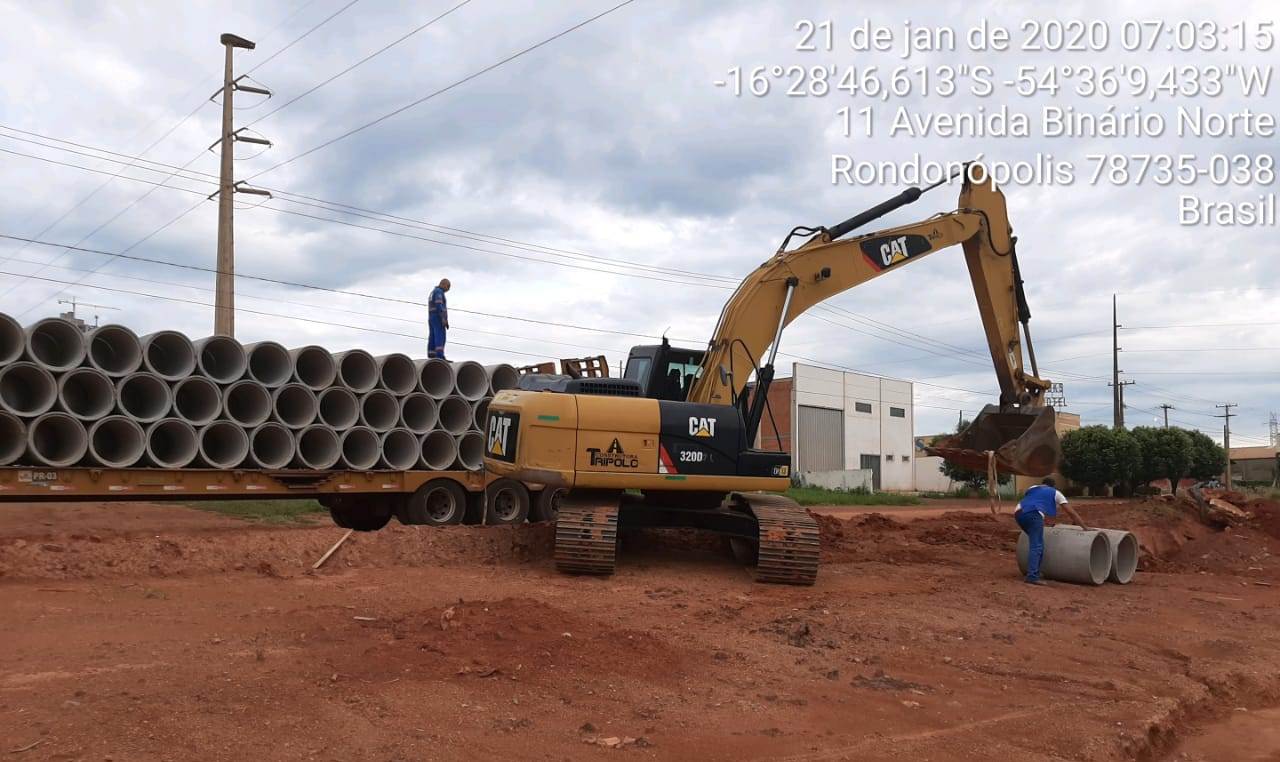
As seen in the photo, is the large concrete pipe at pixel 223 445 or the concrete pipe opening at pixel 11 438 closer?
the concrete pipe opening at pixel 11 438

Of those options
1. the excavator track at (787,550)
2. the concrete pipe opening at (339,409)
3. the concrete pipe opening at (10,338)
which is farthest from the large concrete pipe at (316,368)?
the excavator track at (787,550)

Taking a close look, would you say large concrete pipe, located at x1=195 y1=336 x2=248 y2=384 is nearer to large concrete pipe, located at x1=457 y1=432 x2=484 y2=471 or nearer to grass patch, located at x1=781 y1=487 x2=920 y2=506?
large concrete pipe, located at x1=457 y1=432 x2=484 y2=471

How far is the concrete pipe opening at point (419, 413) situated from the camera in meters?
15.1

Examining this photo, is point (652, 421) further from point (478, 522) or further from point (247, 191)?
point (247, 191)

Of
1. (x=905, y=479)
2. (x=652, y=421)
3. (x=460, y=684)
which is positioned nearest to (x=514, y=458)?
(x=652, y=421)

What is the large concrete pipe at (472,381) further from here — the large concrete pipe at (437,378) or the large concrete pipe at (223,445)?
the large concrete pipe at (223,445)

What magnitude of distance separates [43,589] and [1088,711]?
9337 mm

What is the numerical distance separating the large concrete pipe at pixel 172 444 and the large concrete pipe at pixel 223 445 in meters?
0.14

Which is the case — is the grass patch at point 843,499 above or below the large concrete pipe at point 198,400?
below

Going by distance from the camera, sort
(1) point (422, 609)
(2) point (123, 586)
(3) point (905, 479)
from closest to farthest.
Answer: (1) point (422, 609)
(2) point (123, 586)
(3) point (905, 479)

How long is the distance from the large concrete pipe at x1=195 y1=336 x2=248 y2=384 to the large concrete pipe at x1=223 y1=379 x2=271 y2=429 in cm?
17

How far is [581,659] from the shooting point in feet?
22.6

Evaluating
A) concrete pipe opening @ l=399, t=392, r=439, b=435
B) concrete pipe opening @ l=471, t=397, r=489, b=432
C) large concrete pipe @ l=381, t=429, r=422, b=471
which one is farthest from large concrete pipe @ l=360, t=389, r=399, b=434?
concrete pipe opening @ l=471, t=397, r=489, b=432

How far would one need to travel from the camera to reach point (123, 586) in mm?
10023
